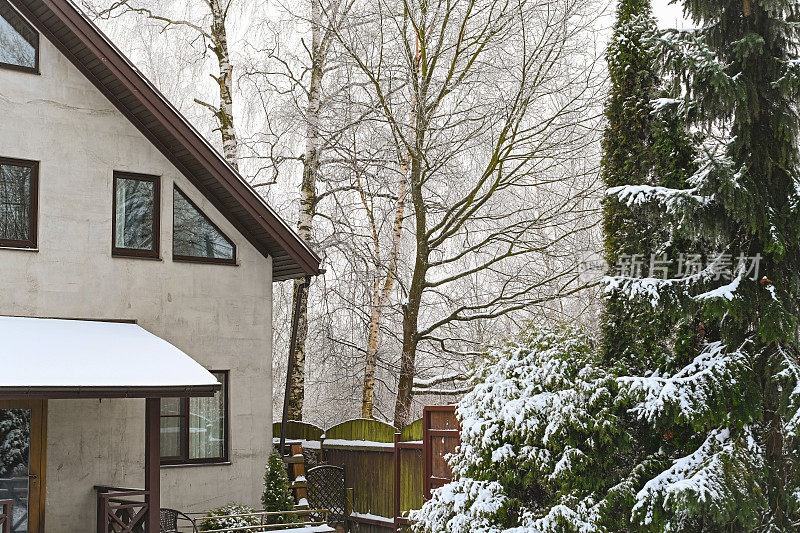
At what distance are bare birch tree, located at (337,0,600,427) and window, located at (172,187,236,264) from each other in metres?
3.60

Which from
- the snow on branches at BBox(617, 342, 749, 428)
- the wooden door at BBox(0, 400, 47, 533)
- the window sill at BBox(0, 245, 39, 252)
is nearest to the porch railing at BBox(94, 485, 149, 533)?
the wooden door at BBox(0, 400, 47, 533)

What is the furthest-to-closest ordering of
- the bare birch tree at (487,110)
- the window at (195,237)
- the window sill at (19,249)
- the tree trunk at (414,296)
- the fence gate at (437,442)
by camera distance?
the tree trunk at (414,296)
the bare birch tree at (487,110)
the window at (195,237)
the fence gate at (437,442)
the window sill at (19,249)

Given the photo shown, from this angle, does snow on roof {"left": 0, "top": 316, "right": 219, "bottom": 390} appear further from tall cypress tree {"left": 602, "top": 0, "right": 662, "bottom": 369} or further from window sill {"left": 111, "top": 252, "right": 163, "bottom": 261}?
tall cypress tree {"left": 602, "top": 0, "right": 662, "bottom": 369}

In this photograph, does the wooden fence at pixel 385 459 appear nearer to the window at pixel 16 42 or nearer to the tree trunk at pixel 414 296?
the tree trunk at pixel 414 296

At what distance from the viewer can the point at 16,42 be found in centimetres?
1126

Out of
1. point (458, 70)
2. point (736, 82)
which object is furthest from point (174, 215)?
point (736, 82)

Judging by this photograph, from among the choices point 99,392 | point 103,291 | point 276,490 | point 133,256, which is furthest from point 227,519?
point 133,256

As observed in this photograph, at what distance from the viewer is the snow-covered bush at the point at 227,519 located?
11461 mm

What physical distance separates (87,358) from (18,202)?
2597mm

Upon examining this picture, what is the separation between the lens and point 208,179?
12.5 metres

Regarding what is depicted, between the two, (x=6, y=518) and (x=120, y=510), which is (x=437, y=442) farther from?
(x=6, y=518)

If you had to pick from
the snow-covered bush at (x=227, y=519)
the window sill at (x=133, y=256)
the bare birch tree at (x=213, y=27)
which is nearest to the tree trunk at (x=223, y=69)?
the bare birch tree at (x=213, y=27)

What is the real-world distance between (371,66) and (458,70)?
1.59 m

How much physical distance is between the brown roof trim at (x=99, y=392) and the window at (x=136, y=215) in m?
2.73
